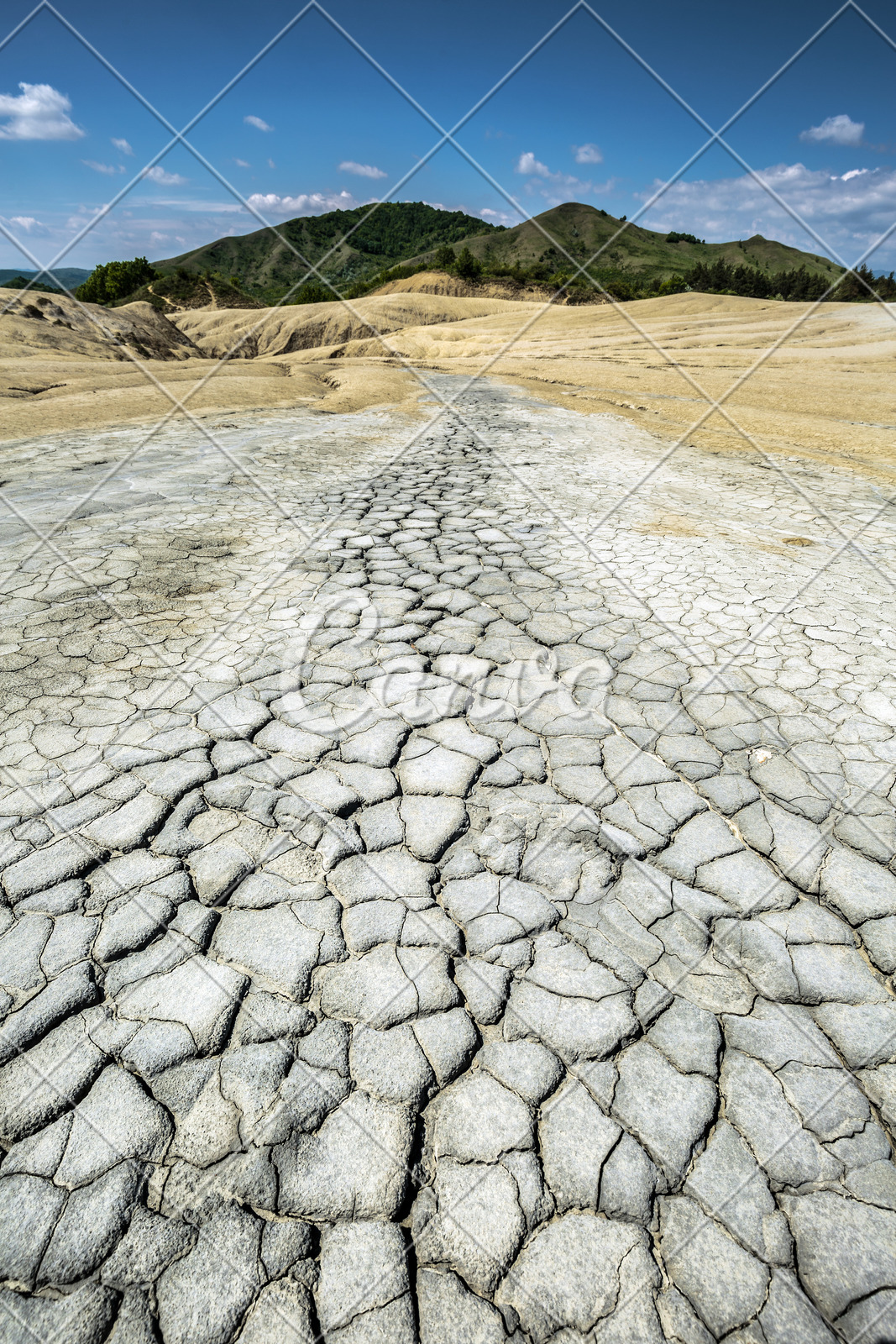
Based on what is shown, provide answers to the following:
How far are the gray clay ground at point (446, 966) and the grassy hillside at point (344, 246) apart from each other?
73672 mm

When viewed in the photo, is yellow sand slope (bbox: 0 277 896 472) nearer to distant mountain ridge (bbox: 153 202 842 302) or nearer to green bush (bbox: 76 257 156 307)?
green bush (bbox: 76 257 156 307)

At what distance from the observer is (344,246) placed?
2751 inches

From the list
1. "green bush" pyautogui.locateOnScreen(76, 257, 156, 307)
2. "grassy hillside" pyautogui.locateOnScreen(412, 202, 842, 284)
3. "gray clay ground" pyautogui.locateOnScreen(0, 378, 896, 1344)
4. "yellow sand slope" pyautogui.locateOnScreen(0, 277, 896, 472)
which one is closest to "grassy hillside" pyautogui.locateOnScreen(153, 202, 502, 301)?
"grassy hillside" pyautogui.locateOnScreen(412, 202, 842, 284)

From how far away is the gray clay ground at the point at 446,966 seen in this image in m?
1.19

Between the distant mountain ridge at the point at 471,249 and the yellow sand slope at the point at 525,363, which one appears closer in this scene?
the yellow sand slope at the point at 525,363

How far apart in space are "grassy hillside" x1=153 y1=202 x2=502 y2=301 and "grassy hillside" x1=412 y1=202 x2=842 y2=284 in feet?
17.9

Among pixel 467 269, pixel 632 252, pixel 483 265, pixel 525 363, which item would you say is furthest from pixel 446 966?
pixel 632 252

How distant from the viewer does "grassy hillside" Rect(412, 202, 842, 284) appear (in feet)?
201

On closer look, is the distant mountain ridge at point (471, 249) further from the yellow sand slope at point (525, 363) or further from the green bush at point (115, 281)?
the yellow sand slope at point (525, 363)

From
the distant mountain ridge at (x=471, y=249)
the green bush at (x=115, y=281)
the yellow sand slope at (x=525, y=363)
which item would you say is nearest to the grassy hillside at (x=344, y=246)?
the distant mountain ridge at (x=471, y=249)

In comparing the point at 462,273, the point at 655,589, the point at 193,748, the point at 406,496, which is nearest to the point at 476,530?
the point at 406,496

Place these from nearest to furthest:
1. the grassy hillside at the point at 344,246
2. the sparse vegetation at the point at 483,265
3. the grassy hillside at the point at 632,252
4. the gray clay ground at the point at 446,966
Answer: the gray clay ground at the point at 446,966 → the sparse vegetation at the point at 483,265 → the grassy hillside at the point at 632,252 → the grassy hillside at the point at 344,246

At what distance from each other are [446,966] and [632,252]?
79.8m

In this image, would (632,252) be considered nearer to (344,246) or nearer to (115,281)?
(344,246)
